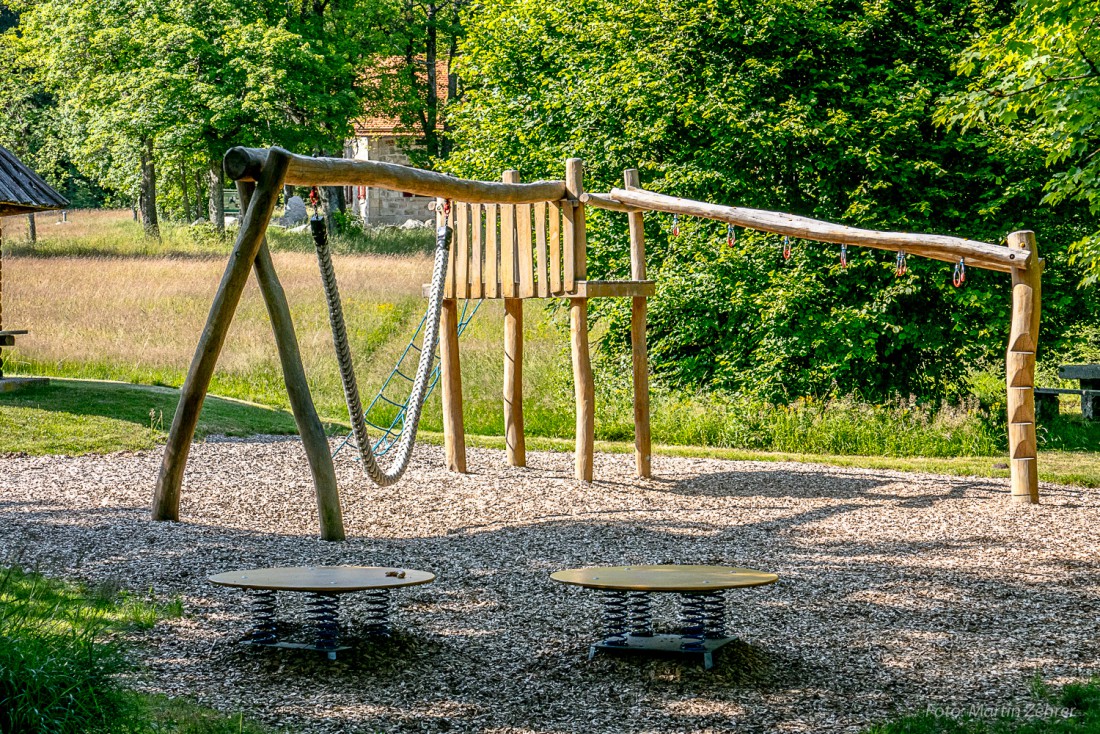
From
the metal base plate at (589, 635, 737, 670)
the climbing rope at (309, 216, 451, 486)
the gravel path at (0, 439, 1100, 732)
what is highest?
the climbing rope at (309, 216, 451, 486)

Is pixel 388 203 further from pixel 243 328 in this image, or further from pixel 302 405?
pixel 302 405

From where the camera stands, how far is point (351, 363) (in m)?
8.68

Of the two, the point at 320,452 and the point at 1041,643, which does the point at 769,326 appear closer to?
the point at 320,452

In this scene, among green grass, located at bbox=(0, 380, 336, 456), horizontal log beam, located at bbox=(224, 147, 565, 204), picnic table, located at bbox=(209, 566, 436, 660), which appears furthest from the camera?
green grass, located at bbox=(0, 380, 336, 456)

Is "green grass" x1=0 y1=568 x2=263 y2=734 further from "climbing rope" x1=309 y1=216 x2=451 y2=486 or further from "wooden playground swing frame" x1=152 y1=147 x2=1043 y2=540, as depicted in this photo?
"climbing rope" x1=309 y1=216 x2=451 y2=486

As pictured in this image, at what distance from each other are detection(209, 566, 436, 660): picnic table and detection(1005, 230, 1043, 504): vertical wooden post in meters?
6.10

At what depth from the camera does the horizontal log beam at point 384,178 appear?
7340mm

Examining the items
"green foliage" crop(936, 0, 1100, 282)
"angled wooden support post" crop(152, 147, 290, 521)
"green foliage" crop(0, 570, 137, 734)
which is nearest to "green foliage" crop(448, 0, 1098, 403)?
"green foliage" crop(936, 0, 1100, 282)

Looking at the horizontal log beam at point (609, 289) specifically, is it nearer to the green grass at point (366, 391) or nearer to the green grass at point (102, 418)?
the green grass at point (366, 391)

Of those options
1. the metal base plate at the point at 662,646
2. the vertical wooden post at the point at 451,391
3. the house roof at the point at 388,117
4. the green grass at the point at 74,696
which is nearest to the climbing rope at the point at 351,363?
the vertical wooden post at the point at 451,391

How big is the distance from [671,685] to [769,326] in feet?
35.0

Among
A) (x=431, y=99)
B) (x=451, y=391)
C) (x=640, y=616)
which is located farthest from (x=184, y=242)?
(x=640, y=616)

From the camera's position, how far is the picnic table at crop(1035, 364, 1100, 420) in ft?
49.1

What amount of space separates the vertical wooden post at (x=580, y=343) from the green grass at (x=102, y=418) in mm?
4861
